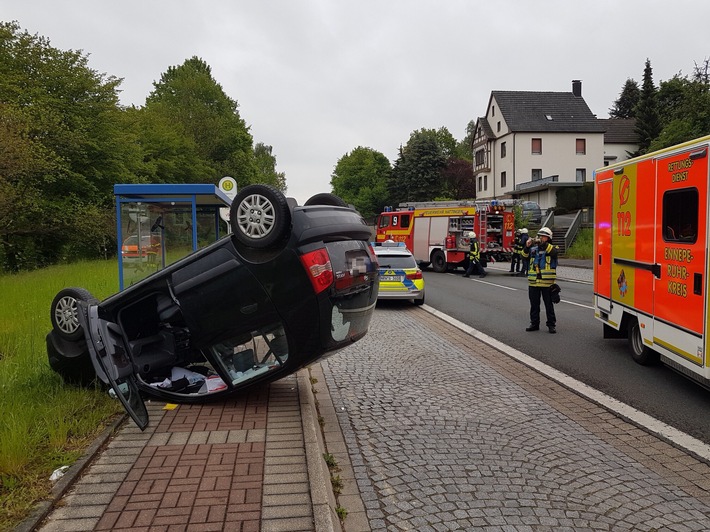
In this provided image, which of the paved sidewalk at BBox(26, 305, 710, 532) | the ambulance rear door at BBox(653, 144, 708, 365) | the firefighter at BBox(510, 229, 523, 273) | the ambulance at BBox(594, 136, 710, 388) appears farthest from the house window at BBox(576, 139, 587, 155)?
the paved sidewalk at BBox(26, 305, 710, 532)

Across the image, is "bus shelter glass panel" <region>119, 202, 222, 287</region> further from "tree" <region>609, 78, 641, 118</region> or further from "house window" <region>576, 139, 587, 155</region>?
"tree" <region>609, 78, 641, 118</region>

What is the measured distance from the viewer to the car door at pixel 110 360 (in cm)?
452

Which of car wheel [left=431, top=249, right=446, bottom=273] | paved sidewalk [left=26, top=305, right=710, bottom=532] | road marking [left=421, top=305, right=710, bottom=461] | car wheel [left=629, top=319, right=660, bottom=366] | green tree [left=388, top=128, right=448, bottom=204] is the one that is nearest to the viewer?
paved sidewalk [left=26, top=305, right=710, bottom=532]

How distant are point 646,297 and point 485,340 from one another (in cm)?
303

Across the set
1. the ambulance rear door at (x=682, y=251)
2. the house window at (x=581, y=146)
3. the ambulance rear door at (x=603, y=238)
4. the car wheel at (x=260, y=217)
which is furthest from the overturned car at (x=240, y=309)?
the house window at (x=581, y=146)

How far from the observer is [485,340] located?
974cm

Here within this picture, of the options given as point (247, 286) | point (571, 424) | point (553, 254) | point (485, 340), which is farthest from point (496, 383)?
point (553, 254)

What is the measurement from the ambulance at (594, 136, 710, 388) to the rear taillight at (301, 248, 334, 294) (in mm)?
3687

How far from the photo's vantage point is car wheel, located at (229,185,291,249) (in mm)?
4621

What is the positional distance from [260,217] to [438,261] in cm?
2236

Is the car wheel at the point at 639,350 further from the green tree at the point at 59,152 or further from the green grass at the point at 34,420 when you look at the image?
the green tree at the point at 59,152

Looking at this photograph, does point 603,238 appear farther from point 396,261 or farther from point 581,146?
point 581,146

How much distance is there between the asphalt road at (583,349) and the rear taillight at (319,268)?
3.49 meters

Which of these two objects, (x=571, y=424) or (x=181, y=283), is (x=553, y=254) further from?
(x=181, y=283)
